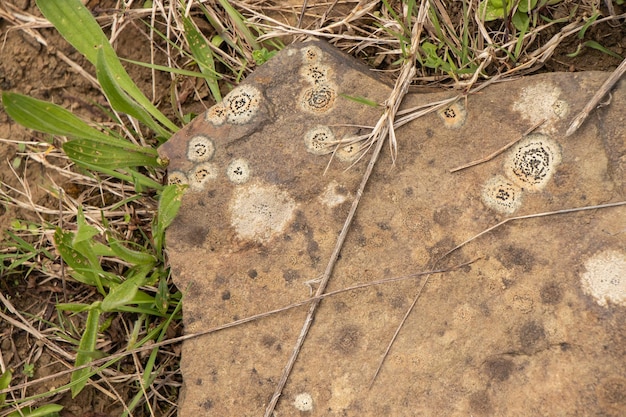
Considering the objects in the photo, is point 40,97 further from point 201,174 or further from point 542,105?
point 542,105

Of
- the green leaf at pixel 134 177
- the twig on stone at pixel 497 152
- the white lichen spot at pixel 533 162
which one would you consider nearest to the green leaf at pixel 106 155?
the green leaf at pixel 134 177

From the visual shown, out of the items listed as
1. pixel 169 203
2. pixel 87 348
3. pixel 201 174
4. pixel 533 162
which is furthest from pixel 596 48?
pixel 87 348

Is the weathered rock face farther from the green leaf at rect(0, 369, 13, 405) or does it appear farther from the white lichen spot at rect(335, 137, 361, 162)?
the green leaf at rect(0, 369, 13, 405)

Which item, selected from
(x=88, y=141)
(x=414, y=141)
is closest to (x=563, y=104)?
(x=414, y=141)

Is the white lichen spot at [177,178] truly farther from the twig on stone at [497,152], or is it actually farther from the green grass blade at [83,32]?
the twig on stone at [497,152]

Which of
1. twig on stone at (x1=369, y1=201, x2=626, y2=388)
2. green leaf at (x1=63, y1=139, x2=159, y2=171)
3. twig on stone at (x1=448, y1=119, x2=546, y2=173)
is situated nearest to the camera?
twig on stone at (x1=369, y1=201, x2=626, y2=388)

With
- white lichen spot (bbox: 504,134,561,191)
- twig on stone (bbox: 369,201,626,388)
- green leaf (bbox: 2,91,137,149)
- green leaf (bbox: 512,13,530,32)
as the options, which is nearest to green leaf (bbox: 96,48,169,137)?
green leaf (bbox: 2,91,137,149)
